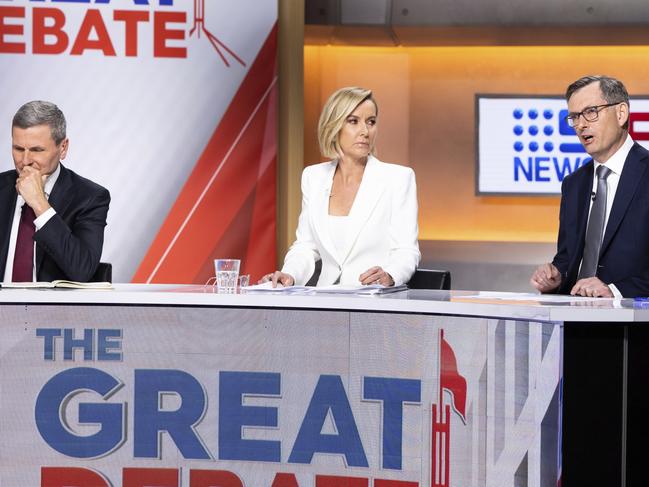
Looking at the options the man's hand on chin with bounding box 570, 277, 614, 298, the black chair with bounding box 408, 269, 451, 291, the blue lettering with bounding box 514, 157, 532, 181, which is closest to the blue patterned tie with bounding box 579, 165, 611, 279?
the man's hand on chin with bounding box 570, 277, 614, 298

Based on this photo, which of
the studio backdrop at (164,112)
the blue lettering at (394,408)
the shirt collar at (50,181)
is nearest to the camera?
the blue lettering at (394,408)

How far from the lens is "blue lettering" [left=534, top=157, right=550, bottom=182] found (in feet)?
18.4

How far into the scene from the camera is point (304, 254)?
145 inches

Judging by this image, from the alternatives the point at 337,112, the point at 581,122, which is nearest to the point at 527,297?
the point at 581,122

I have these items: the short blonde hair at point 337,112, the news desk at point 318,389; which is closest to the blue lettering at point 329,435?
the news desk at point 318,389

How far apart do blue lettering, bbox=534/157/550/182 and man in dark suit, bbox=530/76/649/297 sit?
2364 millimetres

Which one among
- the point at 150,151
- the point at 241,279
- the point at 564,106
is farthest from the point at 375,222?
the point at 564,106

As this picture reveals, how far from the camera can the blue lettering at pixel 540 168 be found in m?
5.60

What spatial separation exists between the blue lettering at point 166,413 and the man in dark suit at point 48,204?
25.8 inches

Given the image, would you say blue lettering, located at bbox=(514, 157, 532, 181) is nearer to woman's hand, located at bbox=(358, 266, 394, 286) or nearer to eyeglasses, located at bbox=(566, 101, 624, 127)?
eyeglasses, located at bbox=(566, 101, 624, 127)

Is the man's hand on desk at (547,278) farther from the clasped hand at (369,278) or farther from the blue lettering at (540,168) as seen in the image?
the blue lettering at (540,168)

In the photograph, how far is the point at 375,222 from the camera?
365cm

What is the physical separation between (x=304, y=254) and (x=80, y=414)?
121 cm

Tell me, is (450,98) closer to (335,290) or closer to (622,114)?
(622,114)
